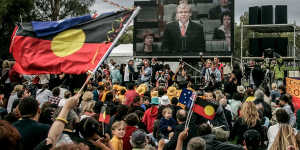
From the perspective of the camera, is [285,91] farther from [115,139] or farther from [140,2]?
[140,2]

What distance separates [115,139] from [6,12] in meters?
31.6

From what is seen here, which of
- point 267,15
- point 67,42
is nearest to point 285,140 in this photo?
point 67,42

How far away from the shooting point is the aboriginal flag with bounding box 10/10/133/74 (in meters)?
6.31

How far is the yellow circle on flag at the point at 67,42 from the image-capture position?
21.1 ft

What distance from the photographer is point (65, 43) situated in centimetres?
651

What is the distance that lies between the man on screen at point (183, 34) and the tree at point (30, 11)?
1480cm

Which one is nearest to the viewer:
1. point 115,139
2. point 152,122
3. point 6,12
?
point 115,139

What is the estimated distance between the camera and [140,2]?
26188mm

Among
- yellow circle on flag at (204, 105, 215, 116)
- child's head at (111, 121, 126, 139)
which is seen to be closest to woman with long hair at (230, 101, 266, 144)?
yellow circle on flag at (204, 105, 215, 116)

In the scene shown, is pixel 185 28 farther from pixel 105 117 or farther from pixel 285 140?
pixel 285 140

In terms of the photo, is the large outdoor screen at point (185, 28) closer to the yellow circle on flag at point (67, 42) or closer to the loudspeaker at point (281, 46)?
the loudspeaker at point (281, 46)

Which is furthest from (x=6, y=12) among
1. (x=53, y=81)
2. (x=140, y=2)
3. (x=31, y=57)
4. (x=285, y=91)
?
(x=31, y=57)

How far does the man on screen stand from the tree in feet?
48.6

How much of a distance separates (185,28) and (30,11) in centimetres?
1867
